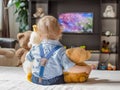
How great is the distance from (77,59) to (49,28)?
246 mm

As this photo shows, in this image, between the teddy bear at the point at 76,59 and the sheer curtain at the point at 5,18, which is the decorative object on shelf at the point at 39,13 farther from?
the teddy bear at the point at 76,59

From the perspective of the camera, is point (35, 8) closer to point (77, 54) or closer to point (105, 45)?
point (105, 45)

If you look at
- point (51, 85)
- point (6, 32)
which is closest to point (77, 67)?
point (51, 85)

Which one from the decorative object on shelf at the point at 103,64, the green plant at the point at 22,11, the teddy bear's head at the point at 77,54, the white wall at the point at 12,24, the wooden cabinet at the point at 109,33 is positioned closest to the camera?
the teddy bear's head at the point at 77,54

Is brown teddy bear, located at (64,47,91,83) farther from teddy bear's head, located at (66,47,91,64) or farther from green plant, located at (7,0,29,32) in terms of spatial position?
green plant, located at (7,0,29,32)

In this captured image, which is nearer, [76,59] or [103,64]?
[76,59]

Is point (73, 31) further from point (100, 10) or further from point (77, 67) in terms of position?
point (77, 67)

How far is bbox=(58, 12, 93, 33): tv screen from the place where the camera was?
4.40 m

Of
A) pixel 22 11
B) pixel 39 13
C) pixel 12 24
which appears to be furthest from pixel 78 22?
pixel 12 24

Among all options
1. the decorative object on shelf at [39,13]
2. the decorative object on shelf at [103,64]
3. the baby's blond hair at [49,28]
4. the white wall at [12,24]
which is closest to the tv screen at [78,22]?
the decorative object on shelf at [39,13]

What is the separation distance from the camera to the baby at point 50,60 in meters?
1.51

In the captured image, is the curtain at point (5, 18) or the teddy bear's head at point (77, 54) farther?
the curtain at point (5, 18)

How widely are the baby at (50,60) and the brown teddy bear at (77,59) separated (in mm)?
22

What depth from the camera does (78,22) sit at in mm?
4414
